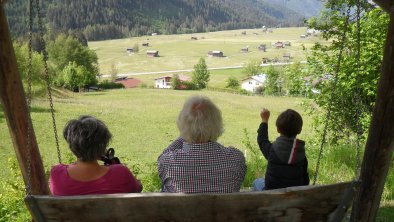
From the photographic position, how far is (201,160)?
2.69m

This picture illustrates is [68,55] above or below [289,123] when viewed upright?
below

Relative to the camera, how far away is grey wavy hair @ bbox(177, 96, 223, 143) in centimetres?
274

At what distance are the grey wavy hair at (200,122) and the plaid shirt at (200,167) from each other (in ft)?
0.18

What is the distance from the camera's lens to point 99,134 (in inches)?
108

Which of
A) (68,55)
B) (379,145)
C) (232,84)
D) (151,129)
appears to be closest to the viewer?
(379,145)

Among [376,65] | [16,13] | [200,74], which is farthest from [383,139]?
[16,13]

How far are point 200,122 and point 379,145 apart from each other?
1690 millimetres

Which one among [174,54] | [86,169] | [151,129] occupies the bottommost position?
[174,54]

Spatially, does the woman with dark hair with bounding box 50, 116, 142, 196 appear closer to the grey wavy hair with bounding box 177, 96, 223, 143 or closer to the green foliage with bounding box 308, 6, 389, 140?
the grey wavy hair with bounding box 177, 96, 223, 143

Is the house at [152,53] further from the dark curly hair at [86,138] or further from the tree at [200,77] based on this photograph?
the dark curly hair at [86,138]

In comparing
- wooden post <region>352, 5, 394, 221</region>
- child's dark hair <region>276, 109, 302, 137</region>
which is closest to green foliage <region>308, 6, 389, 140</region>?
wooden post <region>352, 5, 394, 221</region>

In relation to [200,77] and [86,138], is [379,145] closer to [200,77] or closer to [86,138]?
[86,138]

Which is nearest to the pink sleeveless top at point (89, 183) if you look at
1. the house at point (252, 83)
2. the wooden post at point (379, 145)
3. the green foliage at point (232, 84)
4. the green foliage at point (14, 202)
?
the wooden post at point (379, 145)

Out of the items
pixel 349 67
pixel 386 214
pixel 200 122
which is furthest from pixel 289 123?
pixel 349 67
